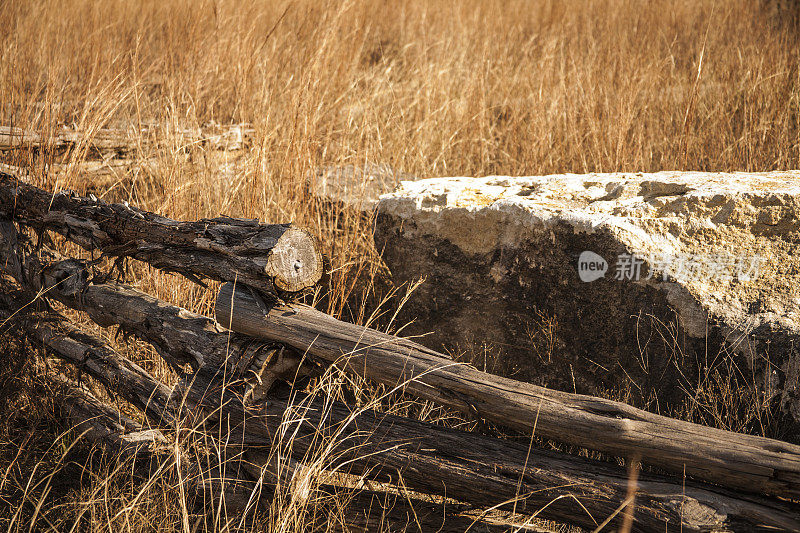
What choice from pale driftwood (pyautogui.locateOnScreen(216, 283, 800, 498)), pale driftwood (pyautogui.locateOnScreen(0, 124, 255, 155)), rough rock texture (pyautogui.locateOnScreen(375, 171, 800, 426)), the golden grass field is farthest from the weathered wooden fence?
pale driftwood (pyautogui.locateOnScreen(0, 124, 255, 155))

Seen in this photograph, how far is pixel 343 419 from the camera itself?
1.97m

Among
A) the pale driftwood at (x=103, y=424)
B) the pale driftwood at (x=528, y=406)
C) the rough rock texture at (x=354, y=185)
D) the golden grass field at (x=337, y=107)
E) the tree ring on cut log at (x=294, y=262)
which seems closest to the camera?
the pale driftwood at (x=528, y=406)

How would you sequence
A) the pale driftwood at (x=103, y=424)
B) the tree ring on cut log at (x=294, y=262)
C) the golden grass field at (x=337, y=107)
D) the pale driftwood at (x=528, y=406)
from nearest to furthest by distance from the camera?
the pale driftwood at (x=528, y=406) → the tree ring on cut log at (x=294, y=262) → the pale driftwood at (x=103, y=424) → the golden grass field at (x=337, y=107)

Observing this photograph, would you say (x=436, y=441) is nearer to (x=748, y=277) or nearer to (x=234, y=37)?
(x=748, y=277)

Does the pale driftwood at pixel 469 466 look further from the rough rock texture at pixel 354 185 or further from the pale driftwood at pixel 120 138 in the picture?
the pale driftwood at pixel 120 138

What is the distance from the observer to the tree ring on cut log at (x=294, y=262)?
6.04 ft

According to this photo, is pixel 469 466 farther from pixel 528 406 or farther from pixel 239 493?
pixel 239 493

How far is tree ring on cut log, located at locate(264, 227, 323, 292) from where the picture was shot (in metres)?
1.84

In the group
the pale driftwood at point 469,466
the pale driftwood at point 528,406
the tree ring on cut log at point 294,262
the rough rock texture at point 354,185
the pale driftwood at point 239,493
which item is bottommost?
the pale driftwood at point 239,493

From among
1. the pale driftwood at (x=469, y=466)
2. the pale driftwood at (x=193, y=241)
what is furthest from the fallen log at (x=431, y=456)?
the pale driftwood at (x=193, y=241)

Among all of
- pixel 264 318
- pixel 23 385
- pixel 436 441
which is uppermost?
pixel 264 318

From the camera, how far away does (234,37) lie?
4.94m

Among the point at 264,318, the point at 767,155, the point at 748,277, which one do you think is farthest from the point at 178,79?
the point at 767,155

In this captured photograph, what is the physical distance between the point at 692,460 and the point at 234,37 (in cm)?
471
